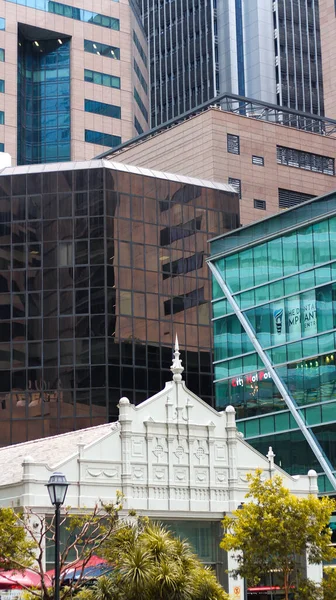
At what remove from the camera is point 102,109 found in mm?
126812

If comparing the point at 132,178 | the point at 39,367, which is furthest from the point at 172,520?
the point at 132,178

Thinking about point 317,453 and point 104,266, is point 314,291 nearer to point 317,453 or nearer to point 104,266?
point 317,453

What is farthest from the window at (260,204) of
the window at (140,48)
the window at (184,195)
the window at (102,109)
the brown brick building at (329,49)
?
the window at (140,48)

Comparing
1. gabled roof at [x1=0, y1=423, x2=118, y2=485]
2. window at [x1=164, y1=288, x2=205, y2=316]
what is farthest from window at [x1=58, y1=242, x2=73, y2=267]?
gabled roof at [x1=0, y1=423, x2=118, y2=485]

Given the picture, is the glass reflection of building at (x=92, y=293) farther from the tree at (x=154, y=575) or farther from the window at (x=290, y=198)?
the tree at (x=154, y=575)

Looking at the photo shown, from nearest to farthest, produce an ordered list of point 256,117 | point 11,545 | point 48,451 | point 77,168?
point 11,545
point 48,451
point 77,168
point 256,117

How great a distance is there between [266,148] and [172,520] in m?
63.2

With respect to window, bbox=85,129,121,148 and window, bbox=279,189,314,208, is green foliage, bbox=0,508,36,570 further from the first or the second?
window, bbox=85,129,121,148

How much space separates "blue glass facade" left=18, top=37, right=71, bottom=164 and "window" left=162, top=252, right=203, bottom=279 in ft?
113

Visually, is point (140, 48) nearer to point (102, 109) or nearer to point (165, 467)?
point (102, 109)

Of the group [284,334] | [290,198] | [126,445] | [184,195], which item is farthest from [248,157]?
[126,445]

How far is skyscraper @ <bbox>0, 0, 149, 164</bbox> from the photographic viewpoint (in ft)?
410

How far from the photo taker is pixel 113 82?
128 metres

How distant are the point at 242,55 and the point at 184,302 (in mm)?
87631
